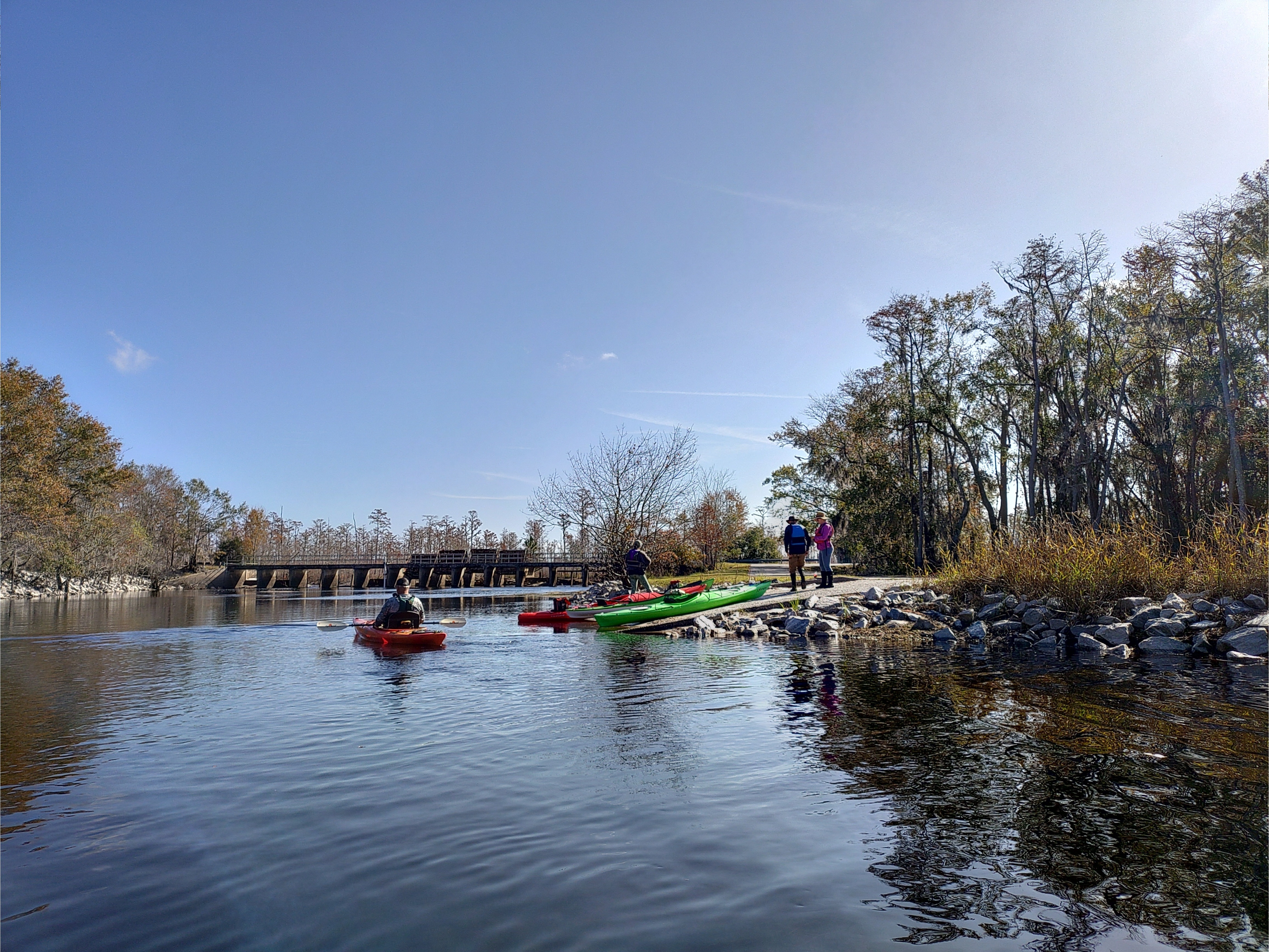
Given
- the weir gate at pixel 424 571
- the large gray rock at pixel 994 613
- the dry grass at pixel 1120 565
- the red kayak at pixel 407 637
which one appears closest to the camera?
the dry grass at pixel 1120 565

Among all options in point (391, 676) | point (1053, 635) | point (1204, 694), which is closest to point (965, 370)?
point (1053, 635)

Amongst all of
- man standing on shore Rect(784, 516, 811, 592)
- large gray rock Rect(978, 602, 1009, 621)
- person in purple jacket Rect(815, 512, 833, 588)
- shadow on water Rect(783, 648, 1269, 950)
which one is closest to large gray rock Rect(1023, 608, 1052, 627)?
large gray rock Rect(978, 602, 1009, 621)

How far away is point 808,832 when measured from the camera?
4594 millimetres

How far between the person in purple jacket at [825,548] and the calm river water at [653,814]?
821cm

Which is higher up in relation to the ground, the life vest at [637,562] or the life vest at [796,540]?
the life vest at [796,540]

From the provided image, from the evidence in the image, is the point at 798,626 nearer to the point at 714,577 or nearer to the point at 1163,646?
the point at 1163,646

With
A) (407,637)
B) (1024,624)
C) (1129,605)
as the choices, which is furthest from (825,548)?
(407,637)

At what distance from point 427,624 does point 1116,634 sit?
15.9 meters

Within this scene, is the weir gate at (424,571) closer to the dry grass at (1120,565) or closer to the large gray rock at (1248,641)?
the dry grass at (1120,565)

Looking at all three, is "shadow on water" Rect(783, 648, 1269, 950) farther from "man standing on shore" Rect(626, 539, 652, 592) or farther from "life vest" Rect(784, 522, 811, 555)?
"man standing on shore" Rect(626, 539, 652, 592)

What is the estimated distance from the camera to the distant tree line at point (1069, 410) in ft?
73.5

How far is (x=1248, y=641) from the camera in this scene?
10156 millimetres

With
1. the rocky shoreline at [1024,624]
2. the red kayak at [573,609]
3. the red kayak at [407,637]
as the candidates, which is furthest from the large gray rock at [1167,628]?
the red kayak at [407,637]

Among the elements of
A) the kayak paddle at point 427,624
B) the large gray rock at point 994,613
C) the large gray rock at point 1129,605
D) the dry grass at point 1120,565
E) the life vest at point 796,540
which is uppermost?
the life vest at point 796,540
